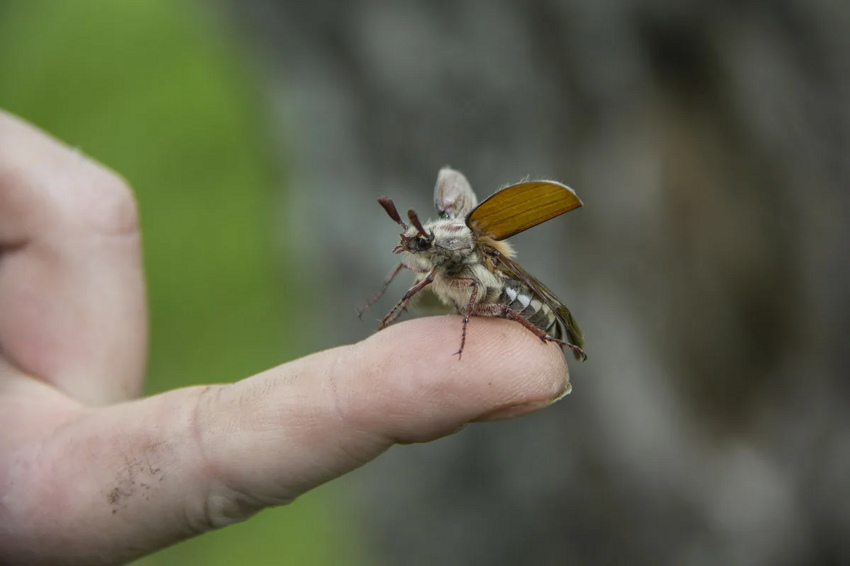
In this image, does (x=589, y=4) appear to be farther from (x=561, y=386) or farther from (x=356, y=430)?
(x=356, y=430)

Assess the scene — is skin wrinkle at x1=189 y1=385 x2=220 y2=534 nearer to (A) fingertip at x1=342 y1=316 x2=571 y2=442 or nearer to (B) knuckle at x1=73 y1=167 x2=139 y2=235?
(A) fingertip at x1=342 y1=316 x2=571 y2=442

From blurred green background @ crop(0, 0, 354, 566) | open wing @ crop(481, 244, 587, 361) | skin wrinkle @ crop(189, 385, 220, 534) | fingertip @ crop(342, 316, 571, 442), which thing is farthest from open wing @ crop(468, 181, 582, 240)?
blurred green background @ crop(0, 0, 354, 566)

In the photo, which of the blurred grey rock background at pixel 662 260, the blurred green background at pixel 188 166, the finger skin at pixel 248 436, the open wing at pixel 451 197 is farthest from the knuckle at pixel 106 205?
the blurred green background at pixel 188 166

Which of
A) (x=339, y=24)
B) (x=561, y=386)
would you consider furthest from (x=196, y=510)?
(x=339, y=24)

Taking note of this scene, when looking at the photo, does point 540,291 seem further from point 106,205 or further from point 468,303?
point 106,205

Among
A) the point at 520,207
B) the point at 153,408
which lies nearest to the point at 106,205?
the point at 153,408
